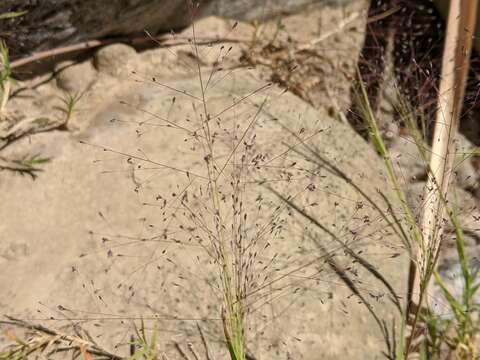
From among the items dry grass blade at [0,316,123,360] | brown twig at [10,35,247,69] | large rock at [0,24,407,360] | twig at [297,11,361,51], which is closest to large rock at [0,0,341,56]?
brown twig at [10,35,247,69]

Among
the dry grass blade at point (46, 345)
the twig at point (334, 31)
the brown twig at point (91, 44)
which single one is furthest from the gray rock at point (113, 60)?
the dry grass blade at point (46, 345)

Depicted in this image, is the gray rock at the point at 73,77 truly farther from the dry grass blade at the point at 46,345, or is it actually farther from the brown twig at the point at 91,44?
the dry grass blade at the point at 46,345

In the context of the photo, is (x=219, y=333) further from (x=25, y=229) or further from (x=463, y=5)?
(x=463, y=5)

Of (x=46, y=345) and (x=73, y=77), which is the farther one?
(x=73, y=77)

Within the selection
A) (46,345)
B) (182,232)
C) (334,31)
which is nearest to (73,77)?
(182,232)

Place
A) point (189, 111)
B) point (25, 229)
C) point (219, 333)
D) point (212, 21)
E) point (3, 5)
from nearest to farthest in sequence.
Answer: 1. point (219, 333)
2. point (25, 229)
3. point (3, 5)
4. point (189, 111)
5. point (212, 21)

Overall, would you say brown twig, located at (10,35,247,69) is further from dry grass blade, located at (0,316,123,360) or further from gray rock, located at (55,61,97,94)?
dry grass blade, located at (0,316,123,360)

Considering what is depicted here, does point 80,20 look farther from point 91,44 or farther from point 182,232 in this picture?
point 182,232

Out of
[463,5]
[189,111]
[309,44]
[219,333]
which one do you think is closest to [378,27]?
[309,44]
